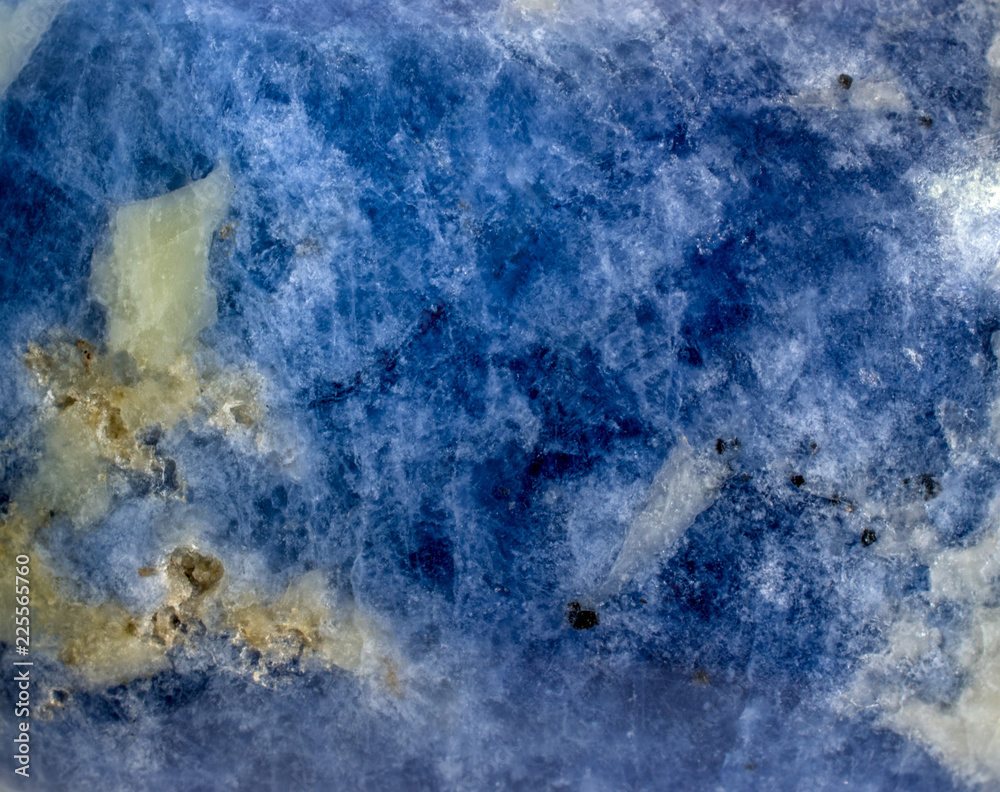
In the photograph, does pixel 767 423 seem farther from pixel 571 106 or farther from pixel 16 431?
pixel 16 431

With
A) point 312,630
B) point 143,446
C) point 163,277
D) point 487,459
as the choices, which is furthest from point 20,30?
point 312,630

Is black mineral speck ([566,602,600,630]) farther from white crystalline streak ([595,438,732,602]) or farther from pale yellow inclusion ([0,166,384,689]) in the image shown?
pale yellow inclusion ([0,166,384,689])

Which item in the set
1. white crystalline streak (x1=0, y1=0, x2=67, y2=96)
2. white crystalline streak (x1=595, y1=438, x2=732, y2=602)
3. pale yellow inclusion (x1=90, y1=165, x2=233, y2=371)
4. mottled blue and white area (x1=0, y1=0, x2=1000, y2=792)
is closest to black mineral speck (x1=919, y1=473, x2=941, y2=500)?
mottled blue and white area (x1=0, y1=0, x2=1000, y2=792)

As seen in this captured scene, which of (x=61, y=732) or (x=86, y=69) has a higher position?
(x=86, y=69)

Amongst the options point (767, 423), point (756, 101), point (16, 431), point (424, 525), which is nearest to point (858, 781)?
point (767, 423)

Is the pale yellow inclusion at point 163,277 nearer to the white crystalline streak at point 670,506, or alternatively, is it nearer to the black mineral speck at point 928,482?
the white crystalline streak at point 670,506

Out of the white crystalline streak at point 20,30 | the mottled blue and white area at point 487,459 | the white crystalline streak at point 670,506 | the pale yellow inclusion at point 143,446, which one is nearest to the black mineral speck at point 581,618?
the mottled blue and white area at point 487,459
